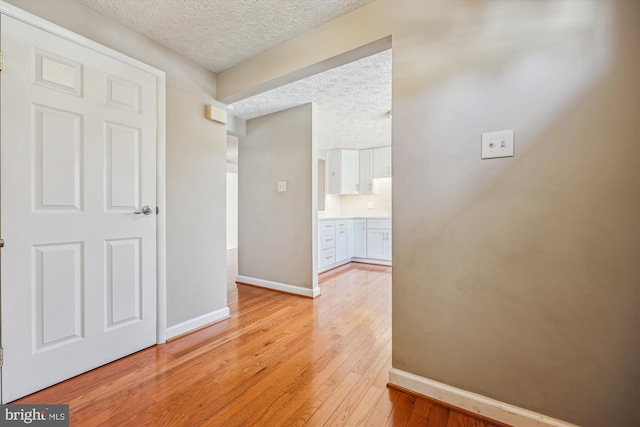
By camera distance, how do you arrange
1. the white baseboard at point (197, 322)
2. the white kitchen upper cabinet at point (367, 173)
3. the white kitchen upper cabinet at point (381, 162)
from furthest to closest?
the white kitchen upper cabinet at point (367, 173) → the white kitchen upper cabinet at point (381, 162) → the white baseboard at point (197, 322)

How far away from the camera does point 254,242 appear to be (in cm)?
359

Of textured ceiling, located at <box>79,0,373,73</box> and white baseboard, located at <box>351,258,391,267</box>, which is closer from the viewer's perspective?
textured ceiling, located at <box>79,0,373,73</box>

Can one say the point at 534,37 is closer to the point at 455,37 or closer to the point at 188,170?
the point at 455,37

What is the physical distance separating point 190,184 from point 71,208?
0.77 metres

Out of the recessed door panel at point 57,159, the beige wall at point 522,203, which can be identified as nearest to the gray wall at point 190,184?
the recessed door panel at point 57,159

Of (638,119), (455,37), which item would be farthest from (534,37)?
(638,119)

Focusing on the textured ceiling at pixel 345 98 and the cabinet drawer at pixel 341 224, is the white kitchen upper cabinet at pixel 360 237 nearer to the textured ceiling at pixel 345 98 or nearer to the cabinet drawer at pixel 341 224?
the cabinet drawer at pixel 341 224

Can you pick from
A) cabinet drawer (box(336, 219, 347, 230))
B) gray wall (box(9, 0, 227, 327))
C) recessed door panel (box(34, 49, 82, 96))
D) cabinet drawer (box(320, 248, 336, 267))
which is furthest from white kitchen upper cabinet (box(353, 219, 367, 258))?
recessed door panel (box(34, 49, 82, 96))

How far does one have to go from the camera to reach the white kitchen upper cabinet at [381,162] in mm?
5016

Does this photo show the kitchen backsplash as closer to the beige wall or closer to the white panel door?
the white panel door

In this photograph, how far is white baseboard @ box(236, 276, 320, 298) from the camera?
309cm

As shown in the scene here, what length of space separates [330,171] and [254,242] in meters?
2.41

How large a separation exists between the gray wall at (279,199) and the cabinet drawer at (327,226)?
3.40 ft

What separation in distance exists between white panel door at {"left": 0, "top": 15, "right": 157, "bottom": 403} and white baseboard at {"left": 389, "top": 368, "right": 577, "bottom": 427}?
176 cm
